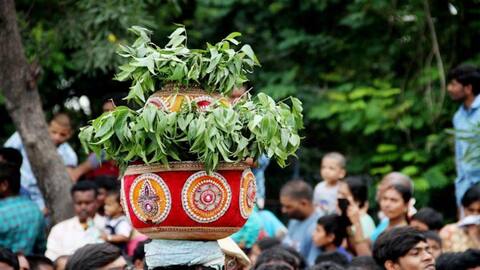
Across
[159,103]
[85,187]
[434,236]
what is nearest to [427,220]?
[434,236]

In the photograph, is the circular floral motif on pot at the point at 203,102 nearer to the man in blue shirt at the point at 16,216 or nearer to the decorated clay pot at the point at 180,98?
the decorated clay pot at the point at 180,98

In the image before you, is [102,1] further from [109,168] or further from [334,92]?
[334,92]

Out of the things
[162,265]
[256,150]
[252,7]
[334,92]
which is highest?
[252,7]

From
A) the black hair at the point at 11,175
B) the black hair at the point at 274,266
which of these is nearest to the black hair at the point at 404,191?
the black hair at the point at 274,266

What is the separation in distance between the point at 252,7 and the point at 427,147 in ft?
9.10

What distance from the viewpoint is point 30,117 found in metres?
11.2

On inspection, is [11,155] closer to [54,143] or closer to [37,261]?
[54,143]

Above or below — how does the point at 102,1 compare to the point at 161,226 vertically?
above

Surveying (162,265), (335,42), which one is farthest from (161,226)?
(335,42)

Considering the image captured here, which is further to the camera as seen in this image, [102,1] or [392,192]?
[102,1]

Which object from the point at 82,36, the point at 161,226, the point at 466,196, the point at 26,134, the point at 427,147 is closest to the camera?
the point at 161,226

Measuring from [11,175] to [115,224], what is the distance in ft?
3.10

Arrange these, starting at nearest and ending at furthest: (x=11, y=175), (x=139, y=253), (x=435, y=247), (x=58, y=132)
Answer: (x=139, y=253), (x=435, y=247), (x=11, y=175), (x=58, y=132)

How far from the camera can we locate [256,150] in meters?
6.52
